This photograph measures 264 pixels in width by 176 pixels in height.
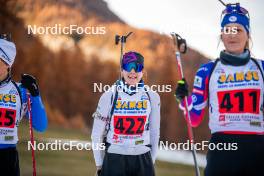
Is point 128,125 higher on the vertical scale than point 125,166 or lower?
higher

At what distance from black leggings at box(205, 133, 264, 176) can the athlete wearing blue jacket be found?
2.12m

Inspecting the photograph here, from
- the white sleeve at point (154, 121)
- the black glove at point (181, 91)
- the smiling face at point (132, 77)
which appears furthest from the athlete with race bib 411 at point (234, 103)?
the smiling face at point (132, 77)

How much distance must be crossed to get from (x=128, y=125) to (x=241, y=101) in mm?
1330

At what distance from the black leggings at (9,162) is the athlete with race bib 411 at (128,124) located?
0.89m

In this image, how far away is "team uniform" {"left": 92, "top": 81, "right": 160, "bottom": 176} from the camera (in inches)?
185

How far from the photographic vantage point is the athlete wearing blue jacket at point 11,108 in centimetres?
461

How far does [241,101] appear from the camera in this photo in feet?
13.0

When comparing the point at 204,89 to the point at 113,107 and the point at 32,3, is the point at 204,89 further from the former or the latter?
the point at 32,3

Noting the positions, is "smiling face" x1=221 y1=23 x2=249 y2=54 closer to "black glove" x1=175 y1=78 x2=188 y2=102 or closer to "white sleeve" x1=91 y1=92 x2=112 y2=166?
"black glove" x1=175 y1=78 x2=188 y2=102

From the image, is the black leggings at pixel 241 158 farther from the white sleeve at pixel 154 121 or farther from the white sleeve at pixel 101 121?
the white sleeve at pixel 101 121

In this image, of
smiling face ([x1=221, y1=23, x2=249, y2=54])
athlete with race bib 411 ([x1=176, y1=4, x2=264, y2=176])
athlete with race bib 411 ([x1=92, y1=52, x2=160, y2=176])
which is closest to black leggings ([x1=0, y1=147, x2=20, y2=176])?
athlete with race bib 411 ([x1=92, y1=52, x2=160, y2=176])

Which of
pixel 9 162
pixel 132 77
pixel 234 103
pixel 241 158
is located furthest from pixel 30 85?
pixel 241 158

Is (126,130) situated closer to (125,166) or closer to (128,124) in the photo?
(128,124)

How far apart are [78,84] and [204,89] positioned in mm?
59983
